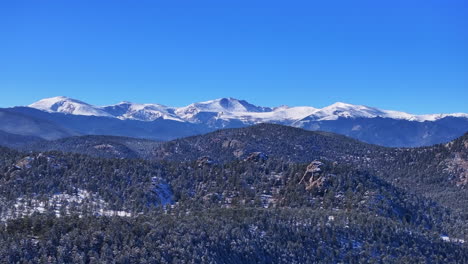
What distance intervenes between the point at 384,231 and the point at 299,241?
121ft

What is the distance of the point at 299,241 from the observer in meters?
174

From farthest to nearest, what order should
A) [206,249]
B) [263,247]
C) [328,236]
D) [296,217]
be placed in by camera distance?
[296,217]
[328,236]
[263,247]
[206,249]

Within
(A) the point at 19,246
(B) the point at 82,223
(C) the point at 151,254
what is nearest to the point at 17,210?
(B) the point at 82,223

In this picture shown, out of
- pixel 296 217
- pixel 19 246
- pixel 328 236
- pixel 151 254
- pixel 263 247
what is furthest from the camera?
pixel 296 217

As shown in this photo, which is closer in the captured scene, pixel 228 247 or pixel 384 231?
pixel 228 247

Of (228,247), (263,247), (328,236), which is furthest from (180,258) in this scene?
(328,236)

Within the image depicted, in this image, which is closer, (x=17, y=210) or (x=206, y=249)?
(x=206, y=249)

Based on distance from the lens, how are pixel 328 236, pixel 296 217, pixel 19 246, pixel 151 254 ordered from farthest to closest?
pixel 296 217 < pixel 328 236 < pixel 151 254 < pixel 19 246

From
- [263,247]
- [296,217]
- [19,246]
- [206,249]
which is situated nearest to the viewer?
[19,246]

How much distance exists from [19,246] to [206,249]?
50.6m

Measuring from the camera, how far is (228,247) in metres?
160

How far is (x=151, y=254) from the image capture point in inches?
5635

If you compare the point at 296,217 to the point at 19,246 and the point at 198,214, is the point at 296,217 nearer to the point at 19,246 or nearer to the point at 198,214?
the point at 198,214

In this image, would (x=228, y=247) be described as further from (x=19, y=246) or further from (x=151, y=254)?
(x=19, y=246)
